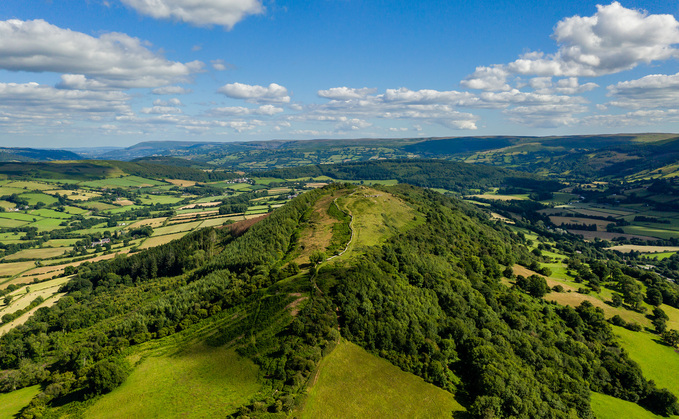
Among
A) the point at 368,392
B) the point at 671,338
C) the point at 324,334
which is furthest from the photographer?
the point at 671,338

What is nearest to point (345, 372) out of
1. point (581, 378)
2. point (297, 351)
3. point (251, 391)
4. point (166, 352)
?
point (297, 351)

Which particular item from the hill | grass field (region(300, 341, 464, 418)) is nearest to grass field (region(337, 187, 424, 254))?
the hill

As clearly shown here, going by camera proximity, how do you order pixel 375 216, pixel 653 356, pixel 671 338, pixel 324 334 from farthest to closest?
pixel 375 216 < pixel 671 338 < pixel 653 356 < pixel 324 334

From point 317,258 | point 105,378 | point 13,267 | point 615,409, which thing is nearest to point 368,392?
point 317,258

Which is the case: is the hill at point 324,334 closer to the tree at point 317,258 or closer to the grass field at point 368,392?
the tree at point 317,258

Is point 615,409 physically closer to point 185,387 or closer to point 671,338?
point 671,338
